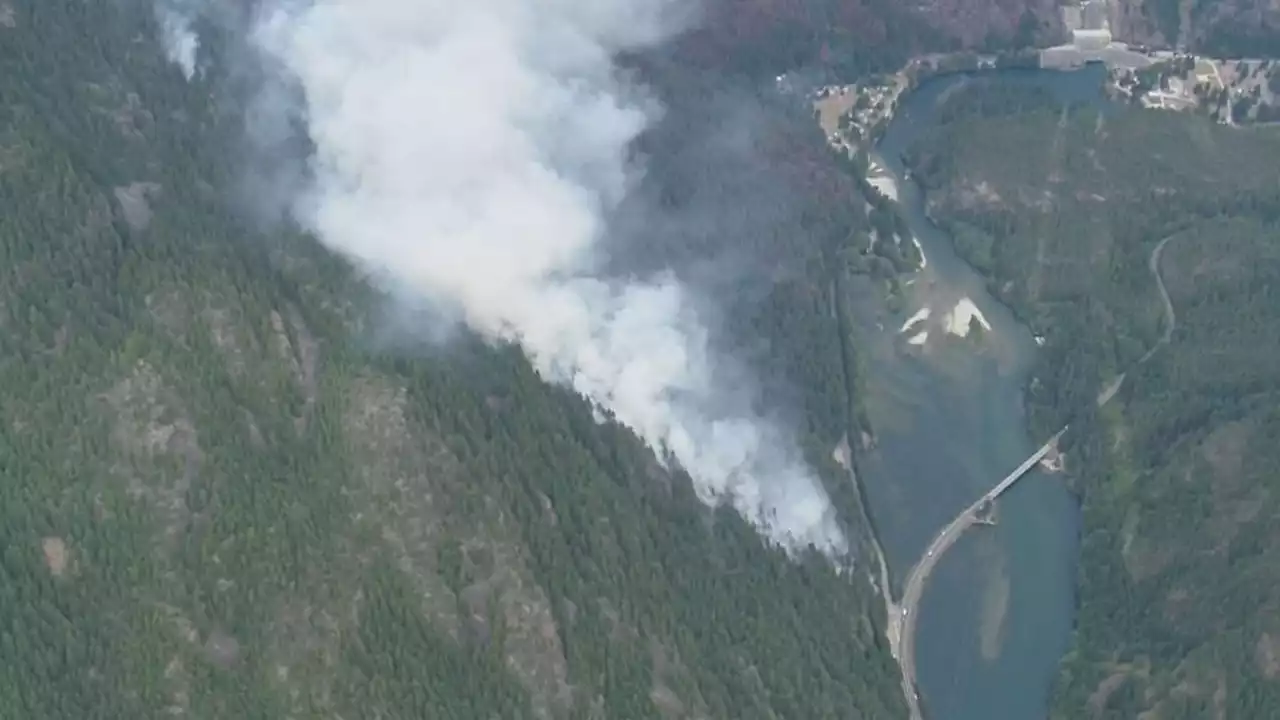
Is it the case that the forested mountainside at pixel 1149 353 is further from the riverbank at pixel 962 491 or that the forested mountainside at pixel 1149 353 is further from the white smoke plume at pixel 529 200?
the white smoke plume at pixel 529 200

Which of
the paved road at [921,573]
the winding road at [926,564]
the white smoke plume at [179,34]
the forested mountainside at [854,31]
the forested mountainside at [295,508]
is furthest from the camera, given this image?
the forested mountainside at [854,31]

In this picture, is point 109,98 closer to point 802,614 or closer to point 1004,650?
point 802,614

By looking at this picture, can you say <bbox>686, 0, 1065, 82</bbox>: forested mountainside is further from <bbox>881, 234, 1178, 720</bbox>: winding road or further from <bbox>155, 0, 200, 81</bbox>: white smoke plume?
<bbox>155, 0, 200, 81</bbox>: white smoke plume

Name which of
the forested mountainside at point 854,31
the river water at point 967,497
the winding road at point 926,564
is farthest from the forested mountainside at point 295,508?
the forested mountainside at point 854,31

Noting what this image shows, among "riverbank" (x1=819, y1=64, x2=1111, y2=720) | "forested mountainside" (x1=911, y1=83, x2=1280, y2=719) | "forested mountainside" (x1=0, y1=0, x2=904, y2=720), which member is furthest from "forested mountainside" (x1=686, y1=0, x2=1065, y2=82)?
"forested mountainside" (x1=0, y1=0, x2=904, y2=720)

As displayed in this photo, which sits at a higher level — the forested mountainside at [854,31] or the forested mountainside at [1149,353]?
the forested mountainside at [854,31]

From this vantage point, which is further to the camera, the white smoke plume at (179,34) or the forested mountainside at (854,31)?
the forested mountainside at (854,31)
